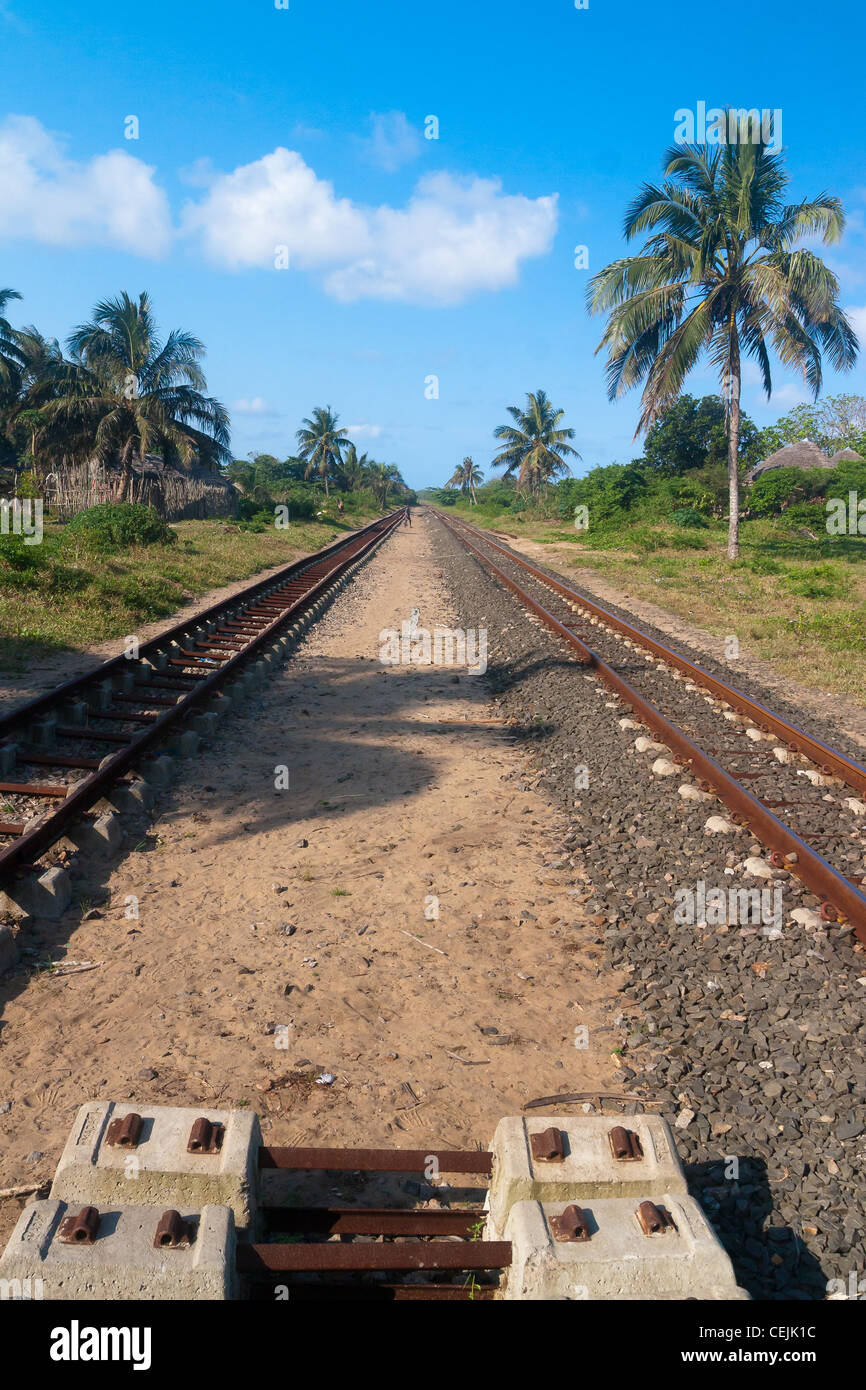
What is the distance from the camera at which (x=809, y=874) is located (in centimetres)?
458

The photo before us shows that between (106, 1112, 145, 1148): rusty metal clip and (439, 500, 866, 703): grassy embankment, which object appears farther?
(439, 500, 866, 703): grassy embankment

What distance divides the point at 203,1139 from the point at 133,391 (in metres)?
31.6

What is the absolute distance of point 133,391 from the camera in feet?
96.7

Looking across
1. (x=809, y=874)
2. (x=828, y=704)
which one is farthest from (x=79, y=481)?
(x=809, y=874)

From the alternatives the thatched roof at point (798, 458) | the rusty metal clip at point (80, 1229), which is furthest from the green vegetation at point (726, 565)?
the rusty metal clip at point (80, 1229)

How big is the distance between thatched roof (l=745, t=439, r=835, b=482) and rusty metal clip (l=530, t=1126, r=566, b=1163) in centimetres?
4580

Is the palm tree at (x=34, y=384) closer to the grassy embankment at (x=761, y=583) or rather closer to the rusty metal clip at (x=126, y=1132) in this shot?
the grassy embankment at (x=761, y=583)

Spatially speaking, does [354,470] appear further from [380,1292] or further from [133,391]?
[380,1292]

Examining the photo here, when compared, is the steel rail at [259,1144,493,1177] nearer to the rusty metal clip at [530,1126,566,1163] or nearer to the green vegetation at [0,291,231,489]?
the rusty metal clip at [530,1126,566,1163]

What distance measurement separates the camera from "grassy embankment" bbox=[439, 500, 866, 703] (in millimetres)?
11366

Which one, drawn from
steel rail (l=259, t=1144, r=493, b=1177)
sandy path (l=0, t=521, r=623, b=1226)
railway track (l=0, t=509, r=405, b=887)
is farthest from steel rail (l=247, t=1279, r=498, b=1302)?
railway track (l=0, t=509, r=405, b=887)

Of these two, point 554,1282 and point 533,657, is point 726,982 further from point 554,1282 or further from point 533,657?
point 533,657

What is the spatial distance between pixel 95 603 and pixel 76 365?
2298cm

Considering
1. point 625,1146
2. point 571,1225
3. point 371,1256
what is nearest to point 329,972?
point 371,1256
